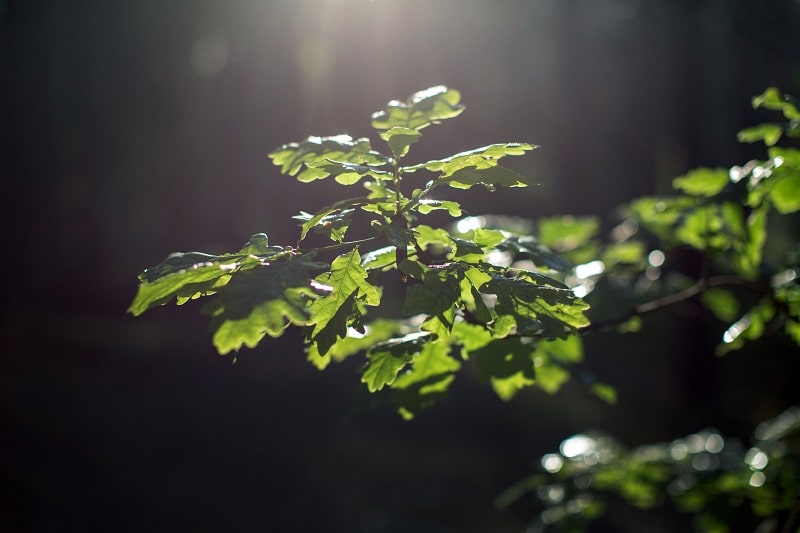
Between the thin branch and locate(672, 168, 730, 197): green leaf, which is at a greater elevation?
locate(672, 168, 730, 197): green leaf

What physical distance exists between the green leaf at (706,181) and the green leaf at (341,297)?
1062 mm

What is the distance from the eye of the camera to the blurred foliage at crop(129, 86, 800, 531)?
3.41ft

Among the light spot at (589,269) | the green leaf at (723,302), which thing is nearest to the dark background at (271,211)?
the green leaf at (723,302)

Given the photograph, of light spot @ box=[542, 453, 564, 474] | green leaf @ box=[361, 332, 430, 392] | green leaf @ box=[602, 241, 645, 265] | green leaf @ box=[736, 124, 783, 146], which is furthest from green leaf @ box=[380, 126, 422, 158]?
light spot @ box=[542, 453, 564, 474]

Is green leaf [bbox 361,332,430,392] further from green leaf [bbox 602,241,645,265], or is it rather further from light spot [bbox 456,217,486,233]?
green leaf [bbox 602,241,645,265]

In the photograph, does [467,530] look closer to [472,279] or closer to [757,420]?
[757,420]

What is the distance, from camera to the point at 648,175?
10.9 meters

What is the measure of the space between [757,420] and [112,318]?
986 centimetres

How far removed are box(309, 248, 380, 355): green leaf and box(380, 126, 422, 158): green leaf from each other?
0.76 ft

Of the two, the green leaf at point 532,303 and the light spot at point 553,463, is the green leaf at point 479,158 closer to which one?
the green leaf at point 532,303

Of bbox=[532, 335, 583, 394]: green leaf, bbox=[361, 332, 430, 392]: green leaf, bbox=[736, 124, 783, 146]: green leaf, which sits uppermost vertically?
bbox=[736, 124, 783, 146]: green leaf

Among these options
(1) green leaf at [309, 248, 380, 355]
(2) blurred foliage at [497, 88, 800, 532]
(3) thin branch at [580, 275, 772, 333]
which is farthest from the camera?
(2) blurred foliage at [497, 88, 800, 532]

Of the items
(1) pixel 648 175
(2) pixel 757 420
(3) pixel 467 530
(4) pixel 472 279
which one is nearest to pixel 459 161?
(4) pixel 472 279

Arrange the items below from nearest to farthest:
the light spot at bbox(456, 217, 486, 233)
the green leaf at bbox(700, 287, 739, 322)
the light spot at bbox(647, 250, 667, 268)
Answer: the light spot at bbox(456, 217, 486, 233)
the light spot at bbox(647, 250, 667, 268)
the green leaf at bbox(700, 287, 739, 322)
